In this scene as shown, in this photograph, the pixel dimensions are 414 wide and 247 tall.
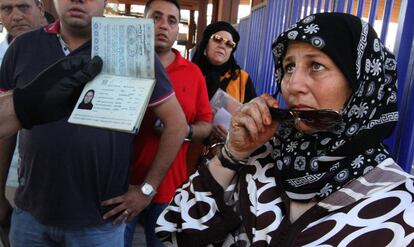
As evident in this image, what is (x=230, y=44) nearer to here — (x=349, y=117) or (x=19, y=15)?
(x=19, y=15)

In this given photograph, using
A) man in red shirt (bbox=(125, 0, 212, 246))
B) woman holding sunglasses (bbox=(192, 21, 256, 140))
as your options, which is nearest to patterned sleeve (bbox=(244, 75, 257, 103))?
woman holding sunglasses (bbox=(192, 21, 256, 140))

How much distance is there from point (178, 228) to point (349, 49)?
79 centimetres

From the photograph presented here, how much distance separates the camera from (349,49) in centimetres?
108

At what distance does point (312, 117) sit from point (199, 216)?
0.49 metres

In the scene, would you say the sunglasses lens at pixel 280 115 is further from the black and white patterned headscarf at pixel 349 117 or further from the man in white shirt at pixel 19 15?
the man in white shirt at pixel 19 15

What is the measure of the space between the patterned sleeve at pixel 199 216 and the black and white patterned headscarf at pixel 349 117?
21 cm

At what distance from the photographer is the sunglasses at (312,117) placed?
1.01m

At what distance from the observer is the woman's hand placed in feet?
3.67

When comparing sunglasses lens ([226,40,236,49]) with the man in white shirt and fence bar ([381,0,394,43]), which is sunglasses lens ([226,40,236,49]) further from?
fence bar ([381,0,394,43])

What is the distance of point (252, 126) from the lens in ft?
3.67

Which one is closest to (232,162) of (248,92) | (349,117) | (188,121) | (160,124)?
(349,117)

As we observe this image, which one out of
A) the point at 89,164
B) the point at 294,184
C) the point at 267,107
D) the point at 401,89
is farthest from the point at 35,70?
the point at 401,89

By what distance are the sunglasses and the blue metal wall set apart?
1.19ft

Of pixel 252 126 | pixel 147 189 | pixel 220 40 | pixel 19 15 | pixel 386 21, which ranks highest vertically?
pixel 386 21
